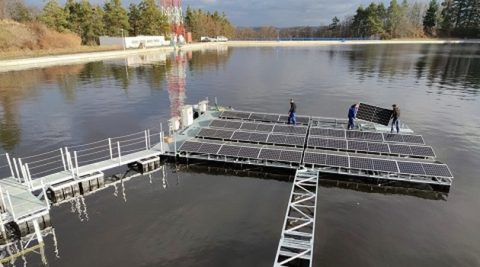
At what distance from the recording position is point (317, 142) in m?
24.7

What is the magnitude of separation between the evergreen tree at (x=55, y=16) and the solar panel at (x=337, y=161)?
12301 cm

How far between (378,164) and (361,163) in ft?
3.54

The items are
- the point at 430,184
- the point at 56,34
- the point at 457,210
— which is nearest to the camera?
the point at 457,210

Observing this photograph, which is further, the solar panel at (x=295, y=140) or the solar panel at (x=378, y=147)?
the solar panel at (x=295, y=140)

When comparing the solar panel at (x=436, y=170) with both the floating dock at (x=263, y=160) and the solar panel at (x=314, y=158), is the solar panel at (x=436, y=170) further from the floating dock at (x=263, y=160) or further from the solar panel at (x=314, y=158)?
the solar panel at (x=314, y=158)

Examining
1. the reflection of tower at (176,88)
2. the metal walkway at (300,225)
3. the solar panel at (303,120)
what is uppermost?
the solar panel at (303,120)

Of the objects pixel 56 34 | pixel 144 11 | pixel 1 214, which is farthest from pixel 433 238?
pixel 144 11

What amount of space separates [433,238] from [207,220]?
35.9 feet

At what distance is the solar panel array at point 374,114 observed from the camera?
28.0 meters

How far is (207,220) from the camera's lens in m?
16.7

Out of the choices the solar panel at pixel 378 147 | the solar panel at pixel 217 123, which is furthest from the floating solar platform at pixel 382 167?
the solar panel at pixel 217 123

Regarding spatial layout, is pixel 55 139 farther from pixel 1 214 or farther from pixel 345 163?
pixel 345 163

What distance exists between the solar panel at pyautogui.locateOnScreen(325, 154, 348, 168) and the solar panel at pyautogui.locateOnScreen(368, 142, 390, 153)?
3.07m

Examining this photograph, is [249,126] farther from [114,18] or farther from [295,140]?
[114,18]
